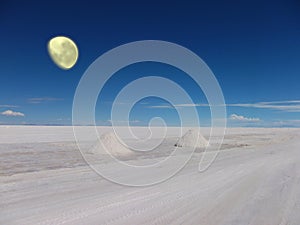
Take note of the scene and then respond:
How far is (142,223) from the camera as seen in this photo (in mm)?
5145

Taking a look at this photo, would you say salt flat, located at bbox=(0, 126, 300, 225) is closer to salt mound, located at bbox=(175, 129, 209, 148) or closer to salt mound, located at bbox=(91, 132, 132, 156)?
salt mound, located at bbox=(91, 132, 132, 156)

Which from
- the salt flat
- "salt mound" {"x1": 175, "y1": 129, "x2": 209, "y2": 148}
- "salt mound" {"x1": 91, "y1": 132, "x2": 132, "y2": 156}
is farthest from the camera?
"salt mound" {"x1": 175, "y1": 129, "x2": 209, "y2": 148}

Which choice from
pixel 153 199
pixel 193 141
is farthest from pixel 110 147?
pixel 153 199

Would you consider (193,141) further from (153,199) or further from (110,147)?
(153,199)

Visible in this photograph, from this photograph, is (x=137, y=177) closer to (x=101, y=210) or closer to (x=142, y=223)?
(x=101, y=210)

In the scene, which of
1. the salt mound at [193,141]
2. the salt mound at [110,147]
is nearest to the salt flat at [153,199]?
the salt mound at [110,147]

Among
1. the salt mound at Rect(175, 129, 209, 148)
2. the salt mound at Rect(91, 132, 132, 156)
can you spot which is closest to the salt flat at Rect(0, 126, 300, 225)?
the salt mound at Rect(91, 132, 132, 156)

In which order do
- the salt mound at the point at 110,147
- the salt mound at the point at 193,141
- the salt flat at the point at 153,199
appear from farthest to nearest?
the salt mound at the point at 193,141 → the salt mound at the point at 110,147 → the salt flat at the point at 153,199

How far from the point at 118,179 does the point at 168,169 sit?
9.17 ft

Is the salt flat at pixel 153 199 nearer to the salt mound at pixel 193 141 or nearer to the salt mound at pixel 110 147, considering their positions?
the salt mound at pixel 110 147

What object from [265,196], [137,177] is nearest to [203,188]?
[265,196]

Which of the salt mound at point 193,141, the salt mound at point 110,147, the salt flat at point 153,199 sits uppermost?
the salt mound at point 193,141

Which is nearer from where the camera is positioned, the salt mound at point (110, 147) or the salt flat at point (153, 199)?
the salt flat at point (153, 199)

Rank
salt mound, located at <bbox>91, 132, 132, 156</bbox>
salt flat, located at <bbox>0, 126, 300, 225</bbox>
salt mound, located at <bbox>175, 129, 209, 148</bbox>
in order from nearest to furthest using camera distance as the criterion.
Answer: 1. salt flat, located at <bbox>0, 126, 300, 225</bbox>
2. salt mound, located at <bbox>91, 132, 132, 156</bbox>
3. salt mound, located at <bbox>175, 129, 209, 148</bbox>
